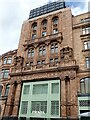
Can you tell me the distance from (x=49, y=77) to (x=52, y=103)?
12.5 feet

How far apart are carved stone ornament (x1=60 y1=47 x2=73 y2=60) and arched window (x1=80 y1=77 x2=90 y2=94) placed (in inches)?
159

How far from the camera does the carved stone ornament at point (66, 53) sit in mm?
21775

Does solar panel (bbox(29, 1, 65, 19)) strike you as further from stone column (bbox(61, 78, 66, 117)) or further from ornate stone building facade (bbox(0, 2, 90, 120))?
stone column (bbox(61, 78, 66, 117))

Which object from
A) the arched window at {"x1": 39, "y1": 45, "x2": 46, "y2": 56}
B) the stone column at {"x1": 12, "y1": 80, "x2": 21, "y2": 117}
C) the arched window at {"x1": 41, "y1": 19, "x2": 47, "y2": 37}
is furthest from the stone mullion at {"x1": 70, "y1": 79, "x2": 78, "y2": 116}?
the arched window at {"x1": 41, "y1": 19, "x2": 47, "y2": 37}

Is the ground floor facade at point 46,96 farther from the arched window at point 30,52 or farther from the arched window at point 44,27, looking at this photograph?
the arched window at point 44,27

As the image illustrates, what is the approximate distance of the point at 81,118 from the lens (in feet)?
56.1

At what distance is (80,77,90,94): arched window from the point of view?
62.4 ft

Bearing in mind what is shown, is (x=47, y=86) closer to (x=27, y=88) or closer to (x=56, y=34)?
(x=27, y=88)

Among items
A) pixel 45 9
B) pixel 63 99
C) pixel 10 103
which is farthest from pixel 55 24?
pixel 10 103

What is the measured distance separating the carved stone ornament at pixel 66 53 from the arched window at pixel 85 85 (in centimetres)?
404

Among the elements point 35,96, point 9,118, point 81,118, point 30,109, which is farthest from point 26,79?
point 81,118

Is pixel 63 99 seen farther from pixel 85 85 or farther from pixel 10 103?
pixel 10 103

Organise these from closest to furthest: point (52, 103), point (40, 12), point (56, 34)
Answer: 1. point (52, 103)
2. point (56, 34)
3. point (40, 12)

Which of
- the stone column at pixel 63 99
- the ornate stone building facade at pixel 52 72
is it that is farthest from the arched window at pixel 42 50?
the stone column at pixel 63 99
